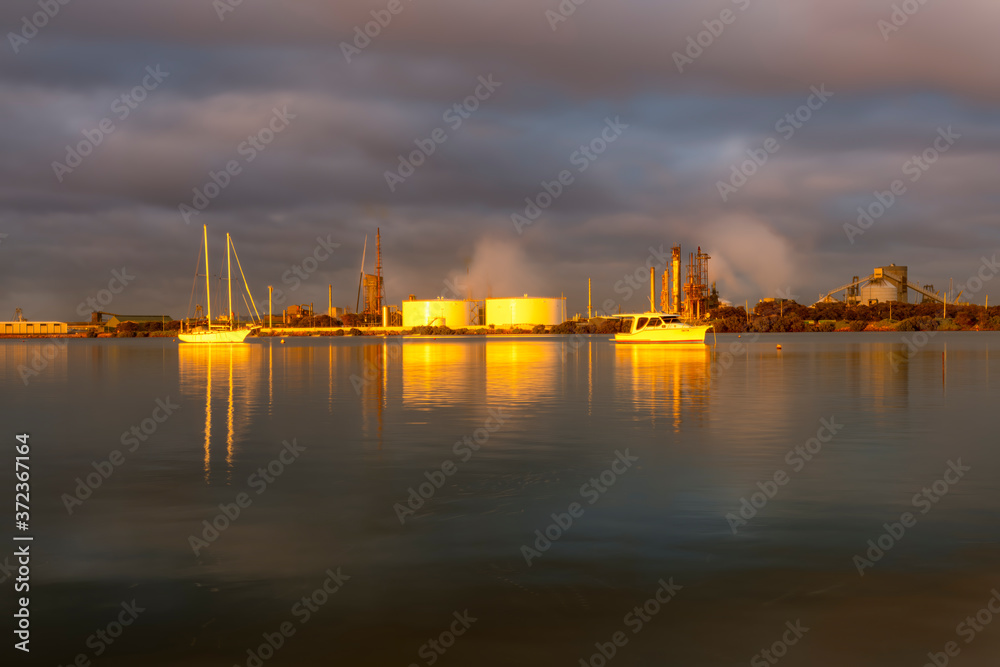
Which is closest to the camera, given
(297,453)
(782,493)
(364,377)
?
(782,493)

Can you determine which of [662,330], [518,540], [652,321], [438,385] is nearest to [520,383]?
[438,385]

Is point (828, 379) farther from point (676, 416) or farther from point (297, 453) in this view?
point (297, 453)

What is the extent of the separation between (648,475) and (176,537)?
33.0 ft

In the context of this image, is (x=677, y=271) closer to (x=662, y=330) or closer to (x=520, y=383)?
(x=662, y=330)

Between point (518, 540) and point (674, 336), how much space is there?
116932 mm

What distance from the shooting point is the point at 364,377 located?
5359 cm

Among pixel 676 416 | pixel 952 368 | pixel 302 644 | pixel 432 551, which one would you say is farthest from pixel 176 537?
pixel 952 368

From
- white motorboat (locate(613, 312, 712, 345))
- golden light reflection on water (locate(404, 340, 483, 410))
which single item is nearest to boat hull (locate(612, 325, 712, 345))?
white motorboat (locate(613, 312, 712, 345))

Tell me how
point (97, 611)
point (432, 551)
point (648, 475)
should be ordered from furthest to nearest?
point (648, 475), point (432, 551), point (97, 611)

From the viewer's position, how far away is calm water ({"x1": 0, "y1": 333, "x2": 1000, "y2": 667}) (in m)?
9.20

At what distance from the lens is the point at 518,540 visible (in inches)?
512

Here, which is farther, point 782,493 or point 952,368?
point 952,368

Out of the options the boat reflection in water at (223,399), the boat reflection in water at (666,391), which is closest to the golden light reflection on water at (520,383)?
the boat reflection in water at (666,391)

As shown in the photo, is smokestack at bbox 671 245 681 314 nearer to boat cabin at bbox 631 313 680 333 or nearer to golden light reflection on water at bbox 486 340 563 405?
boat cabin at bbox 631 313 680 333
